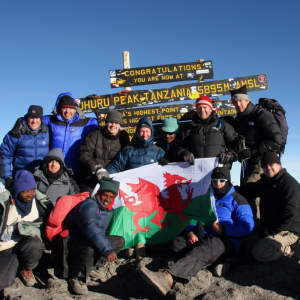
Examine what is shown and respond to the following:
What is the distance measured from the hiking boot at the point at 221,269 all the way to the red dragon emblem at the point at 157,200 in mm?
1202

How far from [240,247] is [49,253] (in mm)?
3400

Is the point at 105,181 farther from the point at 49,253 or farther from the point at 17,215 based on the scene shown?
the point at 49,253

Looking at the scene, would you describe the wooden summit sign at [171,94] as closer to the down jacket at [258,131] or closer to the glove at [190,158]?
the down jacket at [258,131]

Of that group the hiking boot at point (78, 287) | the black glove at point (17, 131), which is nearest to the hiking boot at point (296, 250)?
the hiking boot at point (78, 287)

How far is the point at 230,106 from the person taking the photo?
23.5 ft

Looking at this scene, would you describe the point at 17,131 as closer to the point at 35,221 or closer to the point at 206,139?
the point at 35,221

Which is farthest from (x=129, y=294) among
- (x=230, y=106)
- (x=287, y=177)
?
(x=230, y=106)

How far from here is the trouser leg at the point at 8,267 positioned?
4082 millimetres

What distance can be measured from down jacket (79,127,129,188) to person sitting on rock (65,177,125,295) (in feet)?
4.52

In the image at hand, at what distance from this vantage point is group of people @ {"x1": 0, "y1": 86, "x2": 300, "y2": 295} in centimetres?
412

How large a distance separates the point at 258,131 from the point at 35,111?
4440 millimetres

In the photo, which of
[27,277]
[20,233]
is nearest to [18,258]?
[27,277]

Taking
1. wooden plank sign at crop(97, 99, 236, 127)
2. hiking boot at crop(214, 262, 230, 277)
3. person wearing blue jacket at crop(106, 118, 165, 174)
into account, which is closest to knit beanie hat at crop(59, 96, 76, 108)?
person wearing blue jacket at crop(106, 118, 165, 174)

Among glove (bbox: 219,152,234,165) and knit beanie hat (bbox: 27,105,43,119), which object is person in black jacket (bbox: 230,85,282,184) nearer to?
glove (bbox: 219,152,234,165)
